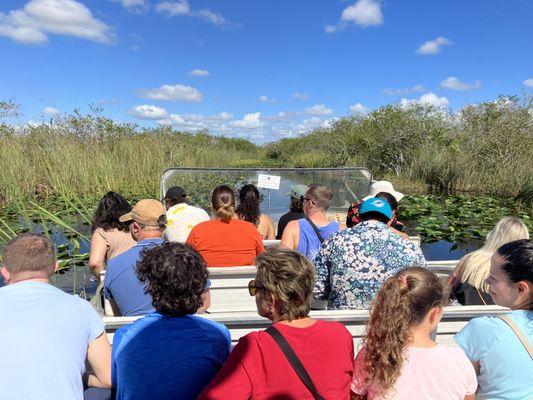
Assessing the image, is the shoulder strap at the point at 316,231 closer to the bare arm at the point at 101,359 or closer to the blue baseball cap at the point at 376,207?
the blue baseball cap at the point at 376,207

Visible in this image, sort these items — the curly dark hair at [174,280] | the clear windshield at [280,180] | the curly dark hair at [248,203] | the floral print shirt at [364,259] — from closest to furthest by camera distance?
1. the curly dark hair at [174,280]
2. the floral print shirt at [364,259]
3. the curly dark hair at [248,203]
4. the clear windshield at [280,180]

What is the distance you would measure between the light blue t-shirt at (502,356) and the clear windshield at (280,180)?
385cm

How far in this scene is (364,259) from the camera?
257cm

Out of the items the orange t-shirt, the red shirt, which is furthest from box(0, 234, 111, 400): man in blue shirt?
the orange t-shirt

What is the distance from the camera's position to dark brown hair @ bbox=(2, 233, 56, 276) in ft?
6.29

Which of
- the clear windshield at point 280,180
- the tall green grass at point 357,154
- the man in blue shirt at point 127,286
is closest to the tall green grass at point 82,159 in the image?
the tall green grass at point 357,154

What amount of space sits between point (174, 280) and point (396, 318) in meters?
0.99

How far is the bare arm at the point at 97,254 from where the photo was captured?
12.2 ft

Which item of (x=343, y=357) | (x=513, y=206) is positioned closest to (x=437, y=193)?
(x=513, y=206)

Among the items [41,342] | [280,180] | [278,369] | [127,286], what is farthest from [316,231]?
[41,342]

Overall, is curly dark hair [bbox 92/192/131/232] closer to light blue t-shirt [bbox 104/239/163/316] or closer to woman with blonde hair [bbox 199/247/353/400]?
light blue t-shirt [bbox 104/239/163/316]

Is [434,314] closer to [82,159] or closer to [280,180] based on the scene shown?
[280,180]

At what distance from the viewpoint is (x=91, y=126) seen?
45.7 ft

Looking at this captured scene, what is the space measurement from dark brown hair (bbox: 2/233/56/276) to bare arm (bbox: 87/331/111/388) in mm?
417
